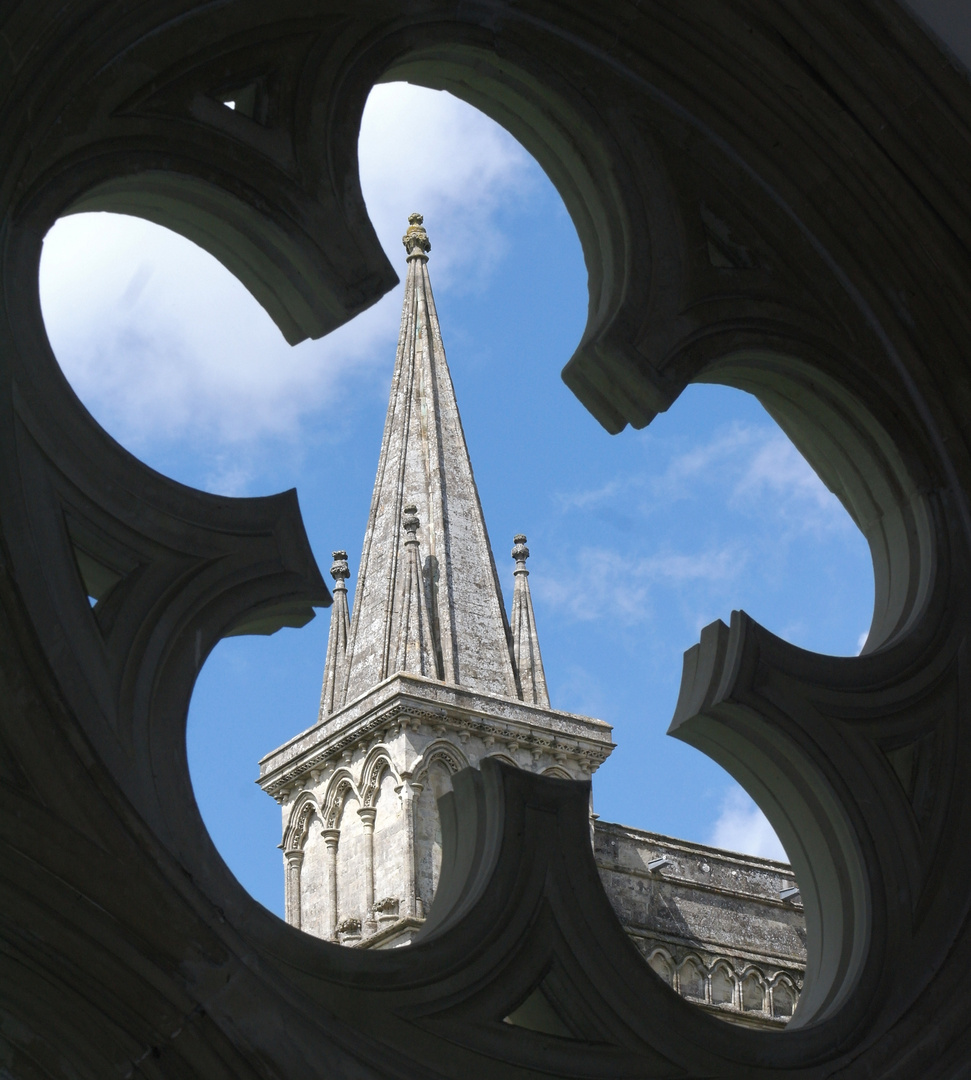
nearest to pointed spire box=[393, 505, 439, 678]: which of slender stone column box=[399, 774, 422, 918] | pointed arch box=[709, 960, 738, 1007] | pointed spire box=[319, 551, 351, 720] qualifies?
pointed spire box=[319, 551, 351, 720]

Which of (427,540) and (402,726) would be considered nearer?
(402,726)

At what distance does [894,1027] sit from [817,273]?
1340 mm

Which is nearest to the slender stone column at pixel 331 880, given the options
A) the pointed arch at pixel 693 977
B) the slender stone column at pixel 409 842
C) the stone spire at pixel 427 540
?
the slender stone column at pixel 409 842

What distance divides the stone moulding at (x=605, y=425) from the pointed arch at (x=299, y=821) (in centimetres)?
2095

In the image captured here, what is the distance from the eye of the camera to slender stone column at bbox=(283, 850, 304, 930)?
76.7 feet

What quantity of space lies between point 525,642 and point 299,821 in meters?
4.06

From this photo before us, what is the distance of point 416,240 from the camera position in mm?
30297

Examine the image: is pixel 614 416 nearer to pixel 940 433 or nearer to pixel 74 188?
pixel 940 433

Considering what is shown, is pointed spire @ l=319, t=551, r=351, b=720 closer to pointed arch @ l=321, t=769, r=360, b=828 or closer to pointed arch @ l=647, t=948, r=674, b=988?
pointed arch @ l=321, t=769, r=360, b=828

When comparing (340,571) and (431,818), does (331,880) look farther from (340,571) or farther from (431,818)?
(340,571)

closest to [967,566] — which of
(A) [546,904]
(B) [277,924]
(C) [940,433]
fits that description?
(C) [940,433]

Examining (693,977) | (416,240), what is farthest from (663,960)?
(416,240)

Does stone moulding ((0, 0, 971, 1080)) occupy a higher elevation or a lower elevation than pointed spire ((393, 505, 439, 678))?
lower

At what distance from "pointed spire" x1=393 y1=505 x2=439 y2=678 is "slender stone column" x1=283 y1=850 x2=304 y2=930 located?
2915mm
